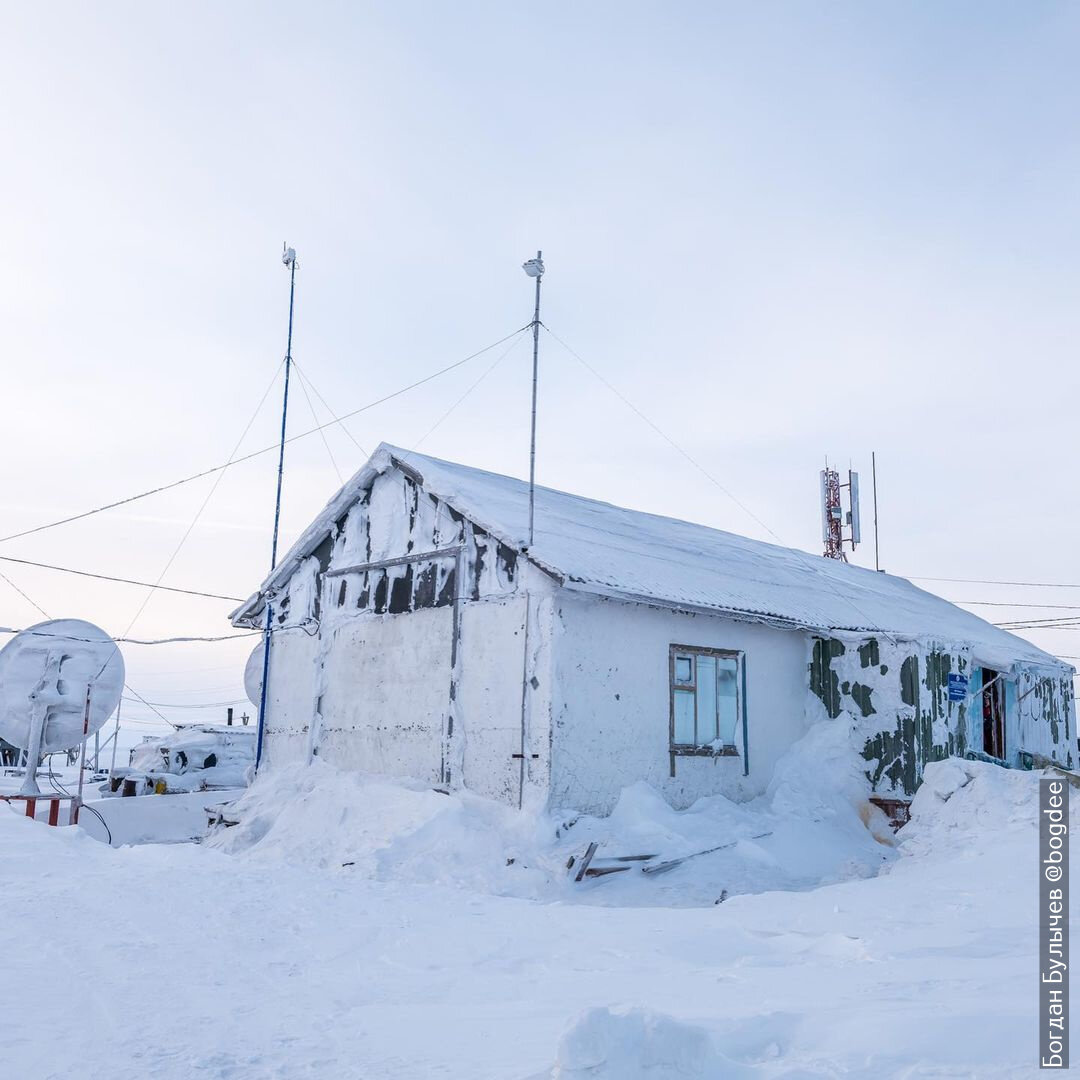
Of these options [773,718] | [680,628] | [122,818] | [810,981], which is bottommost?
[122,818]

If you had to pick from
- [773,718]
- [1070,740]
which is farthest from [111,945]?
[1070,740]

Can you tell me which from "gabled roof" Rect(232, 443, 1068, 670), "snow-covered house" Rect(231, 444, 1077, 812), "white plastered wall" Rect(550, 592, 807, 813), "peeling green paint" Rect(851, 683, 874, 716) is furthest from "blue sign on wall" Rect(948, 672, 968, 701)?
"white plastered wall" Rect(550, 592, 807, 813)

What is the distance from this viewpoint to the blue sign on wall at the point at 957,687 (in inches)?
603

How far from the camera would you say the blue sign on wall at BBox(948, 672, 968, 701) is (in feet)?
50.2

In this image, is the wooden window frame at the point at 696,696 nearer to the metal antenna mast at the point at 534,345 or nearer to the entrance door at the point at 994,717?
the metal antenna mast at the point at 534,345

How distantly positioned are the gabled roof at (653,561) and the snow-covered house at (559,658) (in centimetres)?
6

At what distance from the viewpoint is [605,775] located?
40.7 ft

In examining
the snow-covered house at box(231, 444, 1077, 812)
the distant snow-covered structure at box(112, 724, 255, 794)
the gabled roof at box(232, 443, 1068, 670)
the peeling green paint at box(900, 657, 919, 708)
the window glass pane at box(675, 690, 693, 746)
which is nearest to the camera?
the snow-covered house at box(231, 444, 1077, 812)

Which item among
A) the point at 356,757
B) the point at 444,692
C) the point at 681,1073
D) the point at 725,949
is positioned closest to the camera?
the point at 681,1073

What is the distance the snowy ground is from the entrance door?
6.89 metres

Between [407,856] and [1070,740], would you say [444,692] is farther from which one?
[1070,740]

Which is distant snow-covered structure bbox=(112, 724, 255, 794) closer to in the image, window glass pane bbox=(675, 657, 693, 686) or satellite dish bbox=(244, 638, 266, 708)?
satellite dish bbox=(244, 638, 266, 708)

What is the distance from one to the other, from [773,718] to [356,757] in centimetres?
625

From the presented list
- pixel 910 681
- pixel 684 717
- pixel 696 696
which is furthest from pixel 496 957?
pixel 910 681
